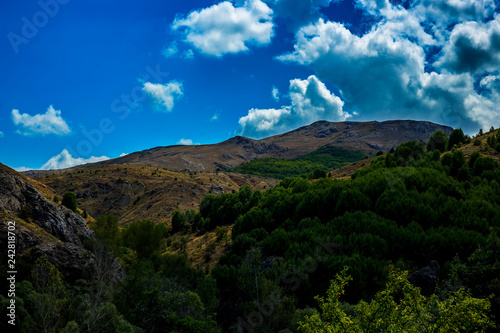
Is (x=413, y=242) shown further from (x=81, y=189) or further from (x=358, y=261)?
(x=81, y=189)

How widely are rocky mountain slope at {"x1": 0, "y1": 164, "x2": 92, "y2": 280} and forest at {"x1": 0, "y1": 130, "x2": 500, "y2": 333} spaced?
6.43 ft

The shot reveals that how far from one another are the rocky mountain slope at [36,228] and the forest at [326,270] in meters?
1.96

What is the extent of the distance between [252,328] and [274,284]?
4597 mm

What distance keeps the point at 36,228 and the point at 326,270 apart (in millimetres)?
33454

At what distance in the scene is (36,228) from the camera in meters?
31.4

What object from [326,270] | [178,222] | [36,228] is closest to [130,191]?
[178,222]

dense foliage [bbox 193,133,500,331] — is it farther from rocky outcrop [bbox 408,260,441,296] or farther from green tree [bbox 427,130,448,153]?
green tree [bbox 427,130,448,153]

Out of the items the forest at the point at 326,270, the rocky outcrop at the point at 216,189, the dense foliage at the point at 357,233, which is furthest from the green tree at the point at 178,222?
the rocky outcrop at the point at 216,189

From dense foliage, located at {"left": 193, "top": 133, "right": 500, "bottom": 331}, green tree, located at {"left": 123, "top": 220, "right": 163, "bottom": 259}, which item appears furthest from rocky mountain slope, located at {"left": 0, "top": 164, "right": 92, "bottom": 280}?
dense foliage, located at {"left": 193, "top": 133, "right": 500, "bottom": 331}

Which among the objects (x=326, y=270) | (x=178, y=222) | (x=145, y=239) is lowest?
(x=326, y=270)

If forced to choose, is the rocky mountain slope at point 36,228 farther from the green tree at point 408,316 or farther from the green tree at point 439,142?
the green tree at point 439,142

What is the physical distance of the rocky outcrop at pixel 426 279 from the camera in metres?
28.6

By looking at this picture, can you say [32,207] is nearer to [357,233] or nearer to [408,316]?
[408,316]

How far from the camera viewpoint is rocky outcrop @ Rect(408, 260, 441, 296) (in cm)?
2862
